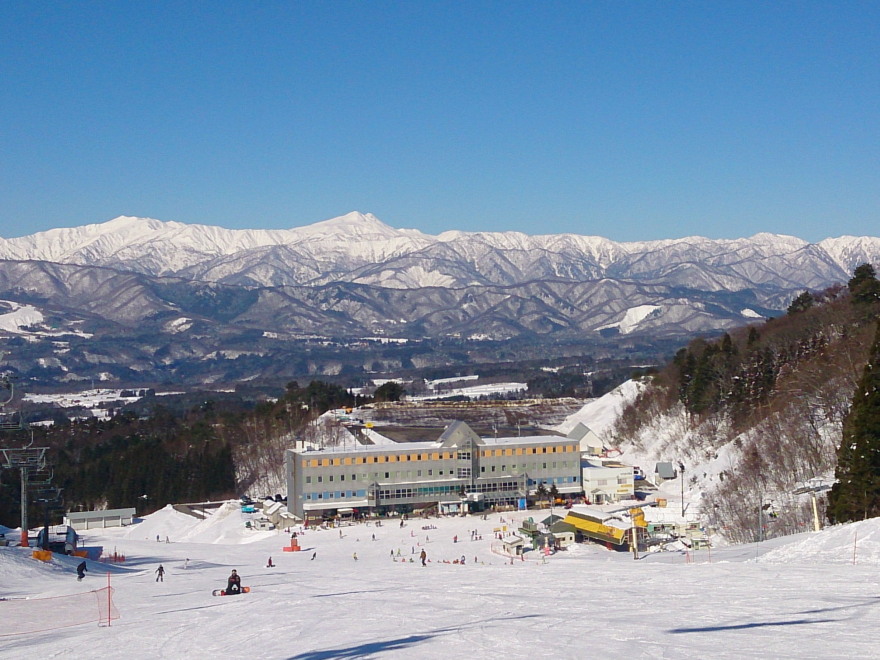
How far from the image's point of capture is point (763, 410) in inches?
1607

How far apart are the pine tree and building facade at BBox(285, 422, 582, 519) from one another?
75.4 ft

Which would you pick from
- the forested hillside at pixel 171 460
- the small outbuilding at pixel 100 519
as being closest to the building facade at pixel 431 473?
the small outbuilding at pixel 100 519

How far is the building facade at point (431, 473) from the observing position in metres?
42.7

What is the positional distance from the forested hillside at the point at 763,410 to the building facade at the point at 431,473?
6.83m

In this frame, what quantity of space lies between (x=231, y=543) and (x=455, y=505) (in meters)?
10.4

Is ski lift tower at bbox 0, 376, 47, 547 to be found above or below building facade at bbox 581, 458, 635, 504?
above

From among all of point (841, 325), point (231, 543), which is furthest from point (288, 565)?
point (841, 325)

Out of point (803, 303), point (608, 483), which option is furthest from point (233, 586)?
point (803, 303)

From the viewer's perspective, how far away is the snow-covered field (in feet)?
34.4

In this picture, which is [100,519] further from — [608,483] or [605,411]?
[605,411]

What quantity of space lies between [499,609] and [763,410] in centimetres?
3052

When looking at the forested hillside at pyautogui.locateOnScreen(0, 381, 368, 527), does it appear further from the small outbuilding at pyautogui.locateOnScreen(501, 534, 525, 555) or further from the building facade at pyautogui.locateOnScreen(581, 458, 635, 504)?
the small outbuilding at pyautogui.locateOnScreen(501, 534, 525, 555)

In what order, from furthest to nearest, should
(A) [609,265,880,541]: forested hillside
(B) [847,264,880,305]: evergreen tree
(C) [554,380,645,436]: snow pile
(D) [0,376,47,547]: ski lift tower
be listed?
1. (C) [554,380,645,436]: snow pile
2. (B) [847,264,880,305]: evergreen tree
3. (A) [609,265,880,541]: forested hillside
4. (D) [0,376,47,547]: ski lift tower

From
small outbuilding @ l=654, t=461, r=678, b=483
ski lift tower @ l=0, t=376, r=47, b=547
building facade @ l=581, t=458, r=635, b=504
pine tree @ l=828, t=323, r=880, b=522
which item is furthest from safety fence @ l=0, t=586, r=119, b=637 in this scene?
small outbuilding @ l=654, t=461, r=678, b=483
